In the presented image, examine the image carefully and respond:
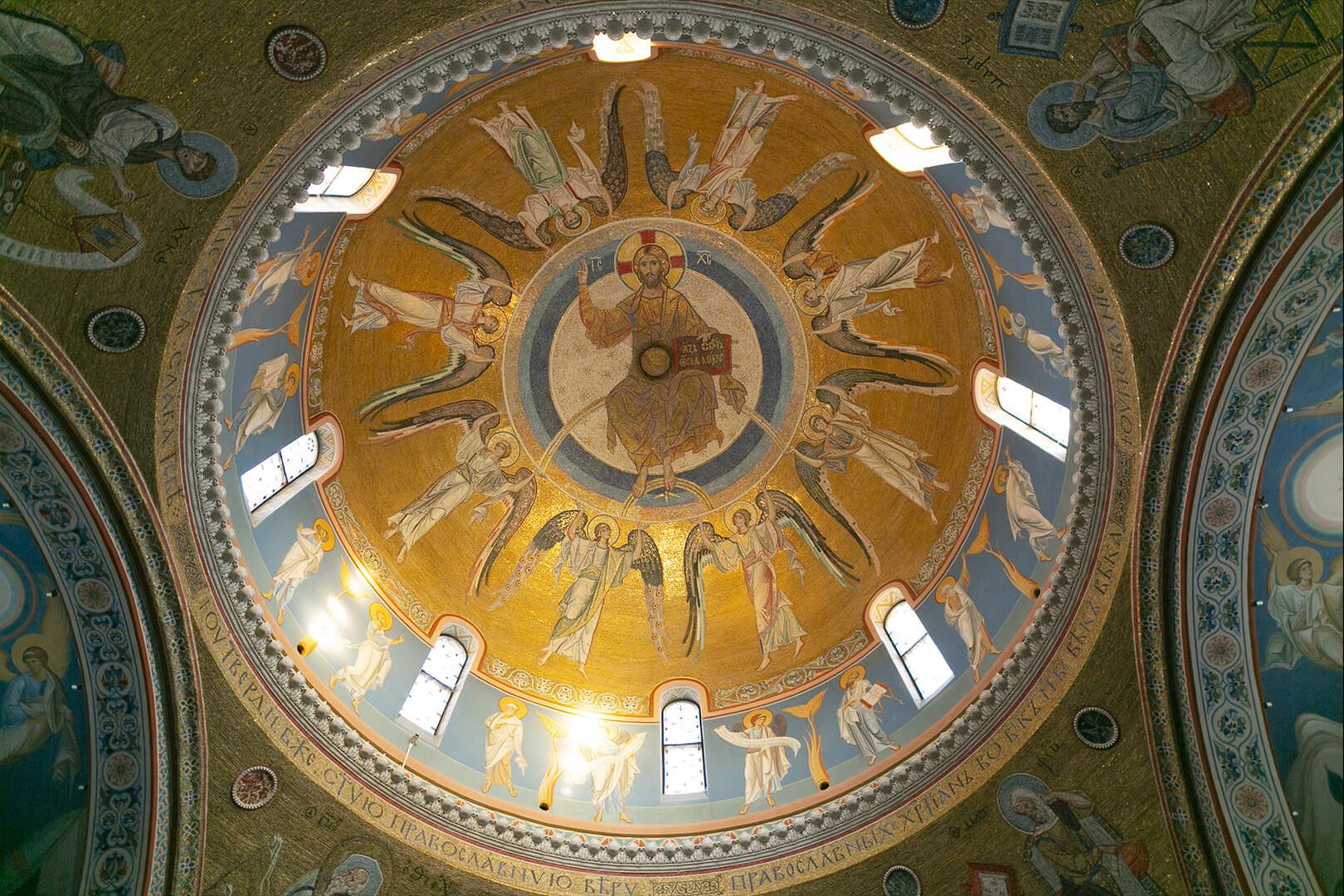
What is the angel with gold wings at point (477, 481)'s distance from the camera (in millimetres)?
18094

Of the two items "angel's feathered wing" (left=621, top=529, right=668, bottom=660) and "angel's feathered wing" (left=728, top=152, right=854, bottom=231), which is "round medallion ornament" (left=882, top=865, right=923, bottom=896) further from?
"angel's feathered wing" (left=728, top=152, right=854, bottom=231)

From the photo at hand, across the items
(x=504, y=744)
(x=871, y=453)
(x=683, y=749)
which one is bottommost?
(x=504, y=744)

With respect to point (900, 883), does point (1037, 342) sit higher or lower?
higher

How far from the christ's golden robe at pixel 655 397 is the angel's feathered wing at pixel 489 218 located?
5.74ft

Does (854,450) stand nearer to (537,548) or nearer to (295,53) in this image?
(537,548)

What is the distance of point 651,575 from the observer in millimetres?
18984

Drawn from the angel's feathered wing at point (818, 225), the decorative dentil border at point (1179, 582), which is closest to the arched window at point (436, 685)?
the angel's feathered wing at point (818, 225)

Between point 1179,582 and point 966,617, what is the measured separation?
12.2 ft

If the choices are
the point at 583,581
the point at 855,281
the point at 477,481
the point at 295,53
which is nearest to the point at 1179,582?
the point at 855,281

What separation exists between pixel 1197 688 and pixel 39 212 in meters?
13.2

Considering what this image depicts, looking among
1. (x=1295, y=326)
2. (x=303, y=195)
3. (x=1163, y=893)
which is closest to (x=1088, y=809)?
(x=1163, y=893)

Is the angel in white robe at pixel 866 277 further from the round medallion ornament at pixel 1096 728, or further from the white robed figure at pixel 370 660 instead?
the white robed figure at pixel 370 660

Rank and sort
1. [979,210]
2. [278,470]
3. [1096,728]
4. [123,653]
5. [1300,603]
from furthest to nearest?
[278,470]
[979,210]
[1096,728]
[123,653]
[1300,603]

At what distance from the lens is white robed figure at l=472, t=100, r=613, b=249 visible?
15875mm
